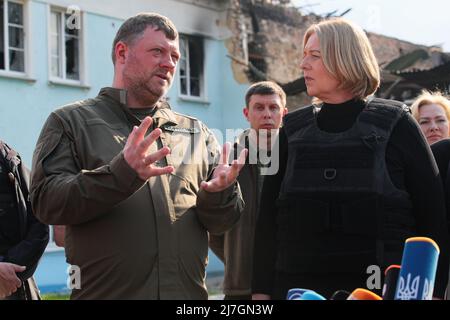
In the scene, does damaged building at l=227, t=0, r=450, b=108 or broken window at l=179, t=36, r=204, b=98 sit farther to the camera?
damaged building at l=227, t=0, r=450, b=108

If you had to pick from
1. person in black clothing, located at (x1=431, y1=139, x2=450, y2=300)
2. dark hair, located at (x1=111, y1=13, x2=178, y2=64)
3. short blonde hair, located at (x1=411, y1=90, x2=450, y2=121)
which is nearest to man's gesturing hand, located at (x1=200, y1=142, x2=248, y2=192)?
dark hair, located at (x1=111, y1=13, x2=178, y2=64)

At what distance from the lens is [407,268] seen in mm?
1497

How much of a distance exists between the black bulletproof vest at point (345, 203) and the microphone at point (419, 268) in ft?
4.82

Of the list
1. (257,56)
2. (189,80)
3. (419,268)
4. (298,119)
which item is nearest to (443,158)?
(298,119)

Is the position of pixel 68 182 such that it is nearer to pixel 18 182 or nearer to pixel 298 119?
pixel 298 119

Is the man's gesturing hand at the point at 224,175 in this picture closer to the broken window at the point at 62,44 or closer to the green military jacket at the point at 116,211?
the green military jacket at the point at 116,211

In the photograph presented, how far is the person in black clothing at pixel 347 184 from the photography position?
298cm

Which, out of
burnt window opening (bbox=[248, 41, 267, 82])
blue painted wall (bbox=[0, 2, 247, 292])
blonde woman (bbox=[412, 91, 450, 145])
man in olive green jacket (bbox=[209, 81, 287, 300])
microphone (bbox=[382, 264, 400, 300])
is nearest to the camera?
microphone (bbox=[382, 264, 400, 300])

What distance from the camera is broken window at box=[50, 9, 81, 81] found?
52.5 ft

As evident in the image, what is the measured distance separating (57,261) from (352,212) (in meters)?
13.3

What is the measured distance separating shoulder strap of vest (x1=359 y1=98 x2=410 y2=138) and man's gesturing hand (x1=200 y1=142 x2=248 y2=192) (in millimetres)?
560

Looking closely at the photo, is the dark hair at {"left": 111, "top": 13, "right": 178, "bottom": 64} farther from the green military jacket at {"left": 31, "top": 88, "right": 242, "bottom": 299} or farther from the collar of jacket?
the green military jacket at {"left": 31, "top": 88, "right": 242, "bottom": 299}

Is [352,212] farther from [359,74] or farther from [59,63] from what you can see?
[59,63]

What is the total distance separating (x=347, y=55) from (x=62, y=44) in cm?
1379
